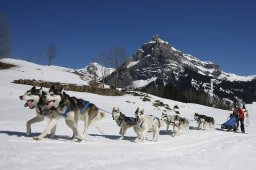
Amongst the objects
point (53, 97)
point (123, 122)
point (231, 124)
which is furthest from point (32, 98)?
point (231, 124)

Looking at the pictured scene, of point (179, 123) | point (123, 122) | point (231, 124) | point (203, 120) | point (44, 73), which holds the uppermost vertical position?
point (44, 73)

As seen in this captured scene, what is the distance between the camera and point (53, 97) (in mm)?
8250

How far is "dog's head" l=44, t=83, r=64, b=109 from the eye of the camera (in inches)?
322

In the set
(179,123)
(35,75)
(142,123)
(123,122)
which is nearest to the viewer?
(142,123)

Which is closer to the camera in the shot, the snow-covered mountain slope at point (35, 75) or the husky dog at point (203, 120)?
the husky dog at point (203, 120)

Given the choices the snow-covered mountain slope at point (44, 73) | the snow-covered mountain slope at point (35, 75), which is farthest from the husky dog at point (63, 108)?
the snow-covered mountain slope at point (44, 73)

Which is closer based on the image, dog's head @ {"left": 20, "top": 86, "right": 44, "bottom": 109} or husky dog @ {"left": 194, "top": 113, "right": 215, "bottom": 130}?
dog's head @ {"left": 20, "top": 86, "right": 44, "bottom": 109}

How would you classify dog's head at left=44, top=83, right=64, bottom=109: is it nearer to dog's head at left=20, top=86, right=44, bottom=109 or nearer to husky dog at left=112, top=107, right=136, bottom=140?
dog's head at left=20, top=86, right=44, bottom=109

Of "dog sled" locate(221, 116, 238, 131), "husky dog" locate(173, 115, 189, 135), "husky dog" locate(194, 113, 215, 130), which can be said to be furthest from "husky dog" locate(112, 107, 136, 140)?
"dog sled" locate(221, 116, 238, 131)

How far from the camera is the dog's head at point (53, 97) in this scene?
8167 mm

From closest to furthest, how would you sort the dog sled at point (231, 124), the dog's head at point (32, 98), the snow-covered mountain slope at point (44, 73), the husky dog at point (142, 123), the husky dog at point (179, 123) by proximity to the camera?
the dog's head at point (32, 98) < the husky dog at point (142, 123) < the husky dog at point (179, 123) < the dog sled at point (231, 124) < the snow-covered mountain slope at point (44, 73)

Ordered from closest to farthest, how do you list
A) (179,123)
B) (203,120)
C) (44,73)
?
(179,123), (203,120), (44,73)

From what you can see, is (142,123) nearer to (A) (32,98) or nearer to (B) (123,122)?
(B) (123,122)

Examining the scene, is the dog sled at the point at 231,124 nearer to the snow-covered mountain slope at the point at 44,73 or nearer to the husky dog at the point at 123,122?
the husky dog at the point at 123,122
